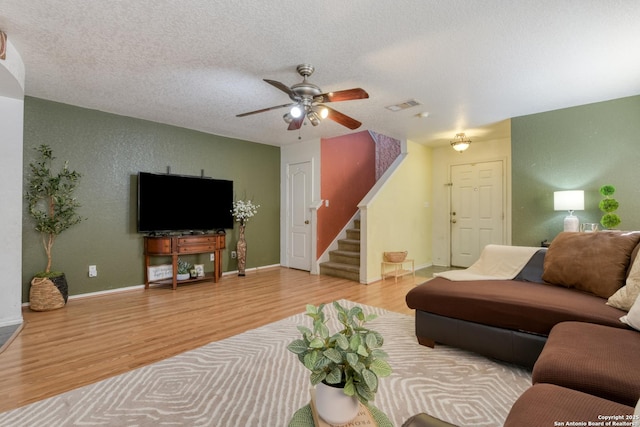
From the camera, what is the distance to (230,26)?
2.21 meters

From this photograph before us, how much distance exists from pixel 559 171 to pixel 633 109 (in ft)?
3.14

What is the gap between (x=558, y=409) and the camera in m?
1.06

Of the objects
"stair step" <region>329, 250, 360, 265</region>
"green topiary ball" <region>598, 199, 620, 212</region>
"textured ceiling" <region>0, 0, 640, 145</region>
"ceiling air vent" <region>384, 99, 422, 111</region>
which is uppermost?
"ceiling air vent" <region>384, 99, 422, 111</region>

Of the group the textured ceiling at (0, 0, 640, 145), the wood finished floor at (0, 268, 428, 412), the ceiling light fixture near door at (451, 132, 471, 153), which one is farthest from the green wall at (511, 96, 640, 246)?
the wood finished floor at (0, 268, 428, 412)

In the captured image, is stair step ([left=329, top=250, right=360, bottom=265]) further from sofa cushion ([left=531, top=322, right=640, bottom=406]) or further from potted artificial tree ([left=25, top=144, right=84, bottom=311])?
potted artificial tree ([left=25, top=144, right=84, bottom=311])

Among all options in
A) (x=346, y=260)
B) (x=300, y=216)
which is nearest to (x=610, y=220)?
(x=346, y=260)

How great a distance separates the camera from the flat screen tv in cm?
430

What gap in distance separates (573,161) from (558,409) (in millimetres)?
4031

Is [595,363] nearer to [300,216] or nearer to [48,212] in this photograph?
[300,216]

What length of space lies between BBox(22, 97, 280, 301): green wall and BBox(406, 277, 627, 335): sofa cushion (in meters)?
3.80

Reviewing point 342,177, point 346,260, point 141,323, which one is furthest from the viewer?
point 342,177

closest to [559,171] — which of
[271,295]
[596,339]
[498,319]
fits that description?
A: [498,319]

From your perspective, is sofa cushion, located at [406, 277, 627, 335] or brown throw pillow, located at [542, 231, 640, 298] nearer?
sofa cushion, located at [406, 277, 627, 335]

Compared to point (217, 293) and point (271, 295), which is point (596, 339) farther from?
point (217, 293)
